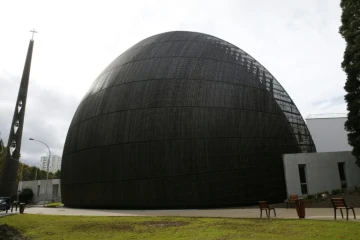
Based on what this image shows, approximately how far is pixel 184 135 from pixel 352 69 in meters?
14.2

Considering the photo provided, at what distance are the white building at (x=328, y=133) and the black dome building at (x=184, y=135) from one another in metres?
20.9

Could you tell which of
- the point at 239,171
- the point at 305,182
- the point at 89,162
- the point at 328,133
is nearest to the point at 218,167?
the point at 239,171

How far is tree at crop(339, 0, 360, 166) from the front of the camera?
21656mm

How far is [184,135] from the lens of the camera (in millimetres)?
22500

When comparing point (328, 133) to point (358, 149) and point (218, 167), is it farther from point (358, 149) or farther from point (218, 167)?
point (218, 167)

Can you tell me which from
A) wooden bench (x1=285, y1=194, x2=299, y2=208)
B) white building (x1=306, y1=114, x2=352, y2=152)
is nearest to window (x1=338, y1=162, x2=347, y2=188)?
wooden bench (x1=285, y1=194, x2=299, y2=208)

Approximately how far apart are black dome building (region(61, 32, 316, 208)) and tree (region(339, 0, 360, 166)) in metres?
5.32

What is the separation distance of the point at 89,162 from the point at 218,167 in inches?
470

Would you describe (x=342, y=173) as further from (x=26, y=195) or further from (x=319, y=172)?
(x=26, y=195)

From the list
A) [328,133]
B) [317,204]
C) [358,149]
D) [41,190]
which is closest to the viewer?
[317,204]

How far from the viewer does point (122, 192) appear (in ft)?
76.0

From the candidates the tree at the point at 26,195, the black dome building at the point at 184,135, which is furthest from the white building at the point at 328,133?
the tree at the point at 26,195

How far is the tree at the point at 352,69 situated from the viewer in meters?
21.7

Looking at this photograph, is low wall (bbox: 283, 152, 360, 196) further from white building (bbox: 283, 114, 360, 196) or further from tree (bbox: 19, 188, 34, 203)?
tree (bbox: 19, 188, 34, 203)
